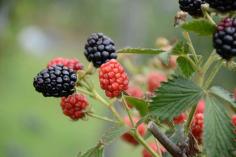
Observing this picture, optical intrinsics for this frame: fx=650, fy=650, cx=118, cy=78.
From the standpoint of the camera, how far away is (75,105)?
147 cm

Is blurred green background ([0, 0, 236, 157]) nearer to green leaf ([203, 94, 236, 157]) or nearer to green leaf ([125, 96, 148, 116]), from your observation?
green leaf ([125, 96, 148, 116])

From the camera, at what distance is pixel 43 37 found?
2270 centimetres

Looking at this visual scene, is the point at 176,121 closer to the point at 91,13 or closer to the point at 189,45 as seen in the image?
the point at 189,45

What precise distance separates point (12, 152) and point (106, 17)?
9022mm

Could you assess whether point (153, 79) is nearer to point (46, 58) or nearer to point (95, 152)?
point (95, 152)

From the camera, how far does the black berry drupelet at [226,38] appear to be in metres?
1.14

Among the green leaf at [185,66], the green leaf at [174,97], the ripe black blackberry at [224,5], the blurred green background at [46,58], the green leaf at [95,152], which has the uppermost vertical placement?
the ripe black blackberry at [224,5]

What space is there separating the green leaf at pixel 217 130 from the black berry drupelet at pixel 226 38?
0.45ft

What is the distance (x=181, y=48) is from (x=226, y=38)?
0.18 m

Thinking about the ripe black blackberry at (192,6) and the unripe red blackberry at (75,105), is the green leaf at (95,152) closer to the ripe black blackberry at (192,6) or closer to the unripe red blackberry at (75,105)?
the unripe red blackberry at (75,105)

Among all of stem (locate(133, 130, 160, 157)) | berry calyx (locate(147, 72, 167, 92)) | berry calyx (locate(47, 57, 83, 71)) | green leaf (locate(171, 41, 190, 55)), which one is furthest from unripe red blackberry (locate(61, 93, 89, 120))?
berry calyx (locate(147, 72, 167, 92))

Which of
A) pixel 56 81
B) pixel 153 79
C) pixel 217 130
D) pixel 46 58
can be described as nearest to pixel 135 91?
pixel 153 79

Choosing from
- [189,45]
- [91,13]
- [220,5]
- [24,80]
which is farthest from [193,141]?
[91,13]

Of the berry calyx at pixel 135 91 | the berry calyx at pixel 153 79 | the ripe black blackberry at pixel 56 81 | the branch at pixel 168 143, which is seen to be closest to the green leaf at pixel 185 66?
the branch at pixel 168 143
